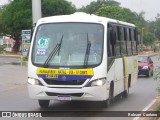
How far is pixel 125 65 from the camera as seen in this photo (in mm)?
15992

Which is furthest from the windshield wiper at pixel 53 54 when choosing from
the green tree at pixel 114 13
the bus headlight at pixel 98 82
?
the green tree at pixel 114 13

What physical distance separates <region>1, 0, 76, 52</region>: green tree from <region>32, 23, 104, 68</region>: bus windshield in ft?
185

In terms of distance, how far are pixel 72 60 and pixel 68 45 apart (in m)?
0.55

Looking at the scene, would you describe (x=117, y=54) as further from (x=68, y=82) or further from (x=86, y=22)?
(x=68, y=82)

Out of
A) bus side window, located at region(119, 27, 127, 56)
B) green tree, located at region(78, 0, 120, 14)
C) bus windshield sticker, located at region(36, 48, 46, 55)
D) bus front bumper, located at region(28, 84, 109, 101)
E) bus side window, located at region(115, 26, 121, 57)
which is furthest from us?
green tree, located at region(78, 0, 120, 14)

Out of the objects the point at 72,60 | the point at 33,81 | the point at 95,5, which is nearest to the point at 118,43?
the point at 72,60

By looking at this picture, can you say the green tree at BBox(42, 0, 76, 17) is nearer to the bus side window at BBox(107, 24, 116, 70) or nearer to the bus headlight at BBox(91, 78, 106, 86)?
the bus side window at BBox(107, 24, 116, 70)

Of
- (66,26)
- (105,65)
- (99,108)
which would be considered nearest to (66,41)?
(66,26)

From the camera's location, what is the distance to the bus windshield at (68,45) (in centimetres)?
1217

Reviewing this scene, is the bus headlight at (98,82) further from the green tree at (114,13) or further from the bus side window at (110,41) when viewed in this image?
the green tree at (114,13)

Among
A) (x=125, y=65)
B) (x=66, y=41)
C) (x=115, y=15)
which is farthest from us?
(x=115, y=15)

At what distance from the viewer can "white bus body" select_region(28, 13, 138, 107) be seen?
38.8 ft

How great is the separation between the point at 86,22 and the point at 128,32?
435 centimetres

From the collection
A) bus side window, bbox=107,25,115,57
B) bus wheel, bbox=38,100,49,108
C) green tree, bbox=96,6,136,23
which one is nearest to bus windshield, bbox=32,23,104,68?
bus side window, bbox=107,25,115,57
